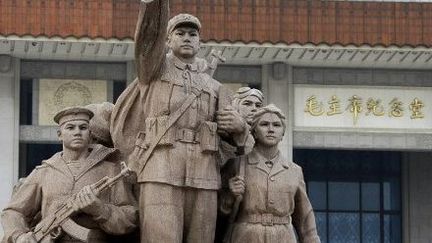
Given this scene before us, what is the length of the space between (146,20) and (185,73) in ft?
1.98

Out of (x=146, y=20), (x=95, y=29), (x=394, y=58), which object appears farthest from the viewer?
(x=394, y=58)

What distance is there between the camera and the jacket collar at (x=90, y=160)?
44.9 feet

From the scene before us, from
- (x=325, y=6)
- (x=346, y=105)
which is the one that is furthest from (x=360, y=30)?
(x=346, y=105)

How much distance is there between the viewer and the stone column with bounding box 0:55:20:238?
33.8 meters

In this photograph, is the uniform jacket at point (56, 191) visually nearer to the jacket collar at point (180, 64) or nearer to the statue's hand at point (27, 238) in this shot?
the statue's hand at point (27, 238)

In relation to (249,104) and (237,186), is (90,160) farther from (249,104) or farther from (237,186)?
(249,104)

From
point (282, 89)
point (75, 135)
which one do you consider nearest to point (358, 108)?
point (282, 89)

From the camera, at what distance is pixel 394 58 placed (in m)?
33.8

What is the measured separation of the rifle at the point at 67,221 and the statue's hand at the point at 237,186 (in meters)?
0.80

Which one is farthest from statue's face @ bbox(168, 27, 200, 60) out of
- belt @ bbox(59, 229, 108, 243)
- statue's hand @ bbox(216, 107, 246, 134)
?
belt @ bbox(59, 229, 108, 243)

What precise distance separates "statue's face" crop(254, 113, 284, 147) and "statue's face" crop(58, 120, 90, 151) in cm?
127

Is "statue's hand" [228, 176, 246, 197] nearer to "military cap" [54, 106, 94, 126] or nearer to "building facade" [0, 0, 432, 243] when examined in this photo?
"military cap" [54, 106, 94, 126]

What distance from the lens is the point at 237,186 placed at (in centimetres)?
1346

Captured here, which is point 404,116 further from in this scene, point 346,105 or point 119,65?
point 119,65
